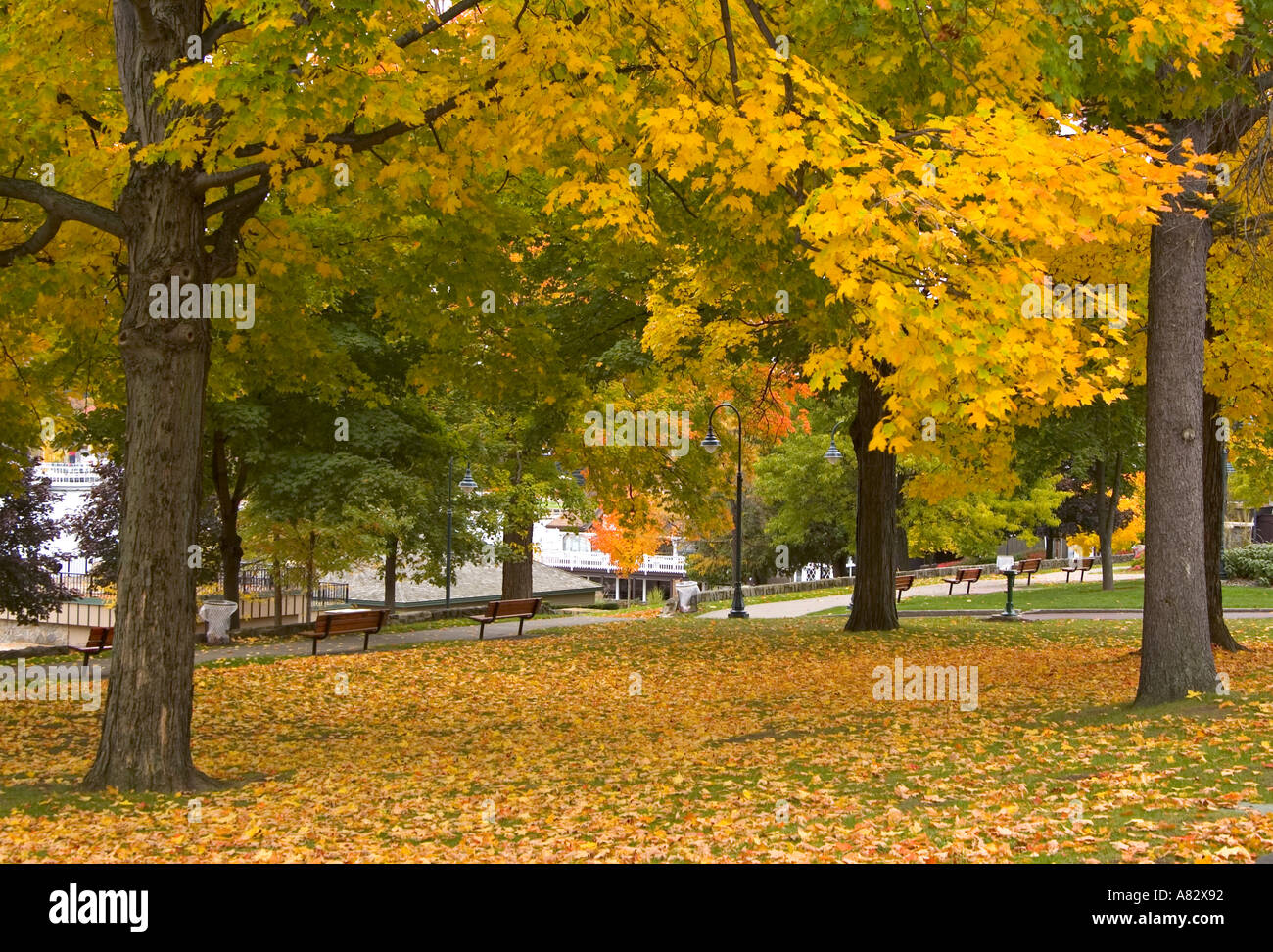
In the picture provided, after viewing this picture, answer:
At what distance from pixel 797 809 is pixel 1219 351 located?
1012cm

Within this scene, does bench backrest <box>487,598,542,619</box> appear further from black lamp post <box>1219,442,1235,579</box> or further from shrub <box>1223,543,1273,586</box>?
shrub <box>1223,543,1273,586</box>

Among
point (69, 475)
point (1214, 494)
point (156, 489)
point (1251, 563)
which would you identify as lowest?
point (1251, 563)

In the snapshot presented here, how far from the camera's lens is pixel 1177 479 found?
1175 centimetres

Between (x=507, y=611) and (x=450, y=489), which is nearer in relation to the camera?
(x=507, y=611)

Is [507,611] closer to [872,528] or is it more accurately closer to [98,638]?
[872,528]

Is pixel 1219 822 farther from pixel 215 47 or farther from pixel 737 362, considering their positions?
pixel 737 362

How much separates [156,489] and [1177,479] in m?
9.56

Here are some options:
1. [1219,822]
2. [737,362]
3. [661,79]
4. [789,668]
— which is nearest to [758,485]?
[737,362]

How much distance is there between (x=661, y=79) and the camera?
37.0 feet

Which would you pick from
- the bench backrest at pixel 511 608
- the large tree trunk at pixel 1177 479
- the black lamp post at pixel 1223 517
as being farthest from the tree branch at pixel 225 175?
the bench backrest at pixel 511 608

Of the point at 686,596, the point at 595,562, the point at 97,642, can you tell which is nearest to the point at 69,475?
the point at 595,562

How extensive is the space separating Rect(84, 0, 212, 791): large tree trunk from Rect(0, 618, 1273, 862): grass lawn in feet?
1.70

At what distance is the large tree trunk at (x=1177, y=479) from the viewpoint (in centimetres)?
1174

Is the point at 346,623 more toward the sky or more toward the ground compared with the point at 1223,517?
more toward the ground
